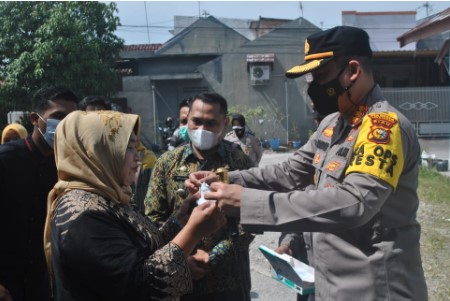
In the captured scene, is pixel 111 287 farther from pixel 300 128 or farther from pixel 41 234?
pixel 300 128

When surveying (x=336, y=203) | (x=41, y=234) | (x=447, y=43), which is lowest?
(x=41, y=234)

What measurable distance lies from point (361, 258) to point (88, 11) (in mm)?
16692

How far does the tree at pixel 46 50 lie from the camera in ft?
50.5

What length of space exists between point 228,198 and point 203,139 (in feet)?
3.31

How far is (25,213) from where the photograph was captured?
271cm

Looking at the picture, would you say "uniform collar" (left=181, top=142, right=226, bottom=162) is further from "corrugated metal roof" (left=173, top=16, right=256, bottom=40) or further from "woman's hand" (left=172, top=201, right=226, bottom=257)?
"corrugated metal roof" (left=173, top=16, right=256, bottom=40)

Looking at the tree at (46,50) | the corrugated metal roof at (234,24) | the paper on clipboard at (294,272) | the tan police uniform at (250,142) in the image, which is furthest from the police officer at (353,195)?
the corrugated metal roof at (234,24)

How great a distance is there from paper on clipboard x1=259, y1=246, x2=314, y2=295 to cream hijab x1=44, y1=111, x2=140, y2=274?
959mm

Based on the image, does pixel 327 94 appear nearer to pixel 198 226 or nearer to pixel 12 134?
pixel 198 226

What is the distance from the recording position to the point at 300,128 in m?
21.0

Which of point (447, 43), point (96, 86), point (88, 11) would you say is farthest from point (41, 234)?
point (88, 11)

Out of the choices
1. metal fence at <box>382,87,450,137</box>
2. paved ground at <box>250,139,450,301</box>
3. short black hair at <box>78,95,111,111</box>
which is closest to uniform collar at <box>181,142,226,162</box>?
short black hair at <box>78,95,111,111</box>

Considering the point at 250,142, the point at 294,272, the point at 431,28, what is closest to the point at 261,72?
the point at 431,28

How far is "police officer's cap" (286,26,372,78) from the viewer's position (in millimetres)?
1978
